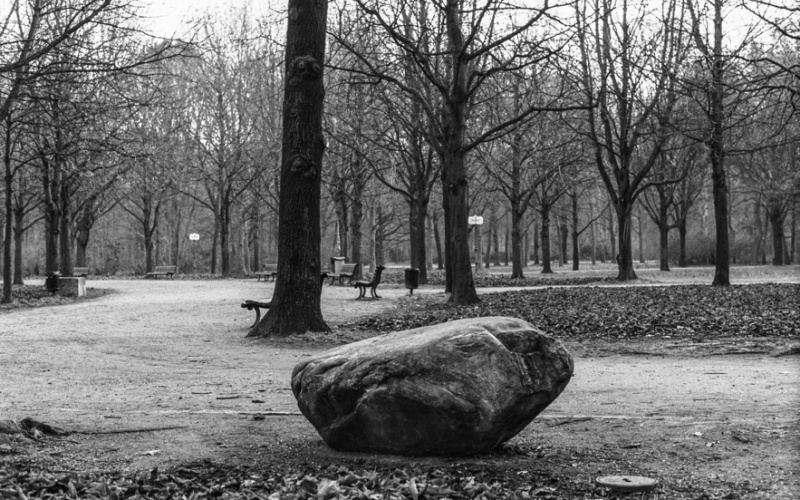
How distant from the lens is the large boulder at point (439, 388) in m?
5.03

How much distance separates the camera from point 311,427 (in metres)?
6.22

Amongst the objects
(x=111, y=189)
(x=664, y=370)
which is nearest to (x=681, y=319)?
(x=664, y=370)

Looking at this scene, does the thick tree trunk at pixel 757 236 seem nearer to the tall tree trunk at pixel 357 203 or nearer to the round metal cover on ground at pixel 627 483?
the tall tree trunk at pixel 357 203

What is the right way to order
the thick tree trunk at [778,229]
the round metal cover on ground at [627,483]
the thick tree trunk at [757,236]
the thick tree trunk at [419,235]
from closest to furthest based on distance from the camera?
the round metal cover on ground at [627,483], the thick tree trunk at [419,235], the thick tree trunk at [778,229], the thick tree trunk at [757,236]

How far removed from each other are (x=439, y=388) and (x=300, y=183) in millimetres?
8184

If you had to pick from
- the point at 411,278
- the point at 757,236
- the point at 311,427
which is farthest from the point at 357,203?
the point at 757,236

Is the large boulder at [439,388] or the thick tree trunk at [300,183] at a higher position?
the thick tree trunk at [300,183]

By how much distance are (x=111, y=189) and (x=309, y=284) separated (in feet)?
84.9

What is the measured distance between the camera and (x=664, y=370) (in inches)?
350

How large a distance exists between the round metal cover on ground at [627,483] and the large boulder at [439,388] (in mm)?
812

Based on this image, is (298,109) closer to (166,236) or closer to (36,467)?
(36,467)

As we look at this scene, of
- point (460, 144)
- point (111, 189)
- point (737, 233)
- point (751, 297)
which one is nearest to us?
point (751, 297)

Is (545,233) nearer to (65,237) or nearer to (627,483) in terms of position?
(65,237)

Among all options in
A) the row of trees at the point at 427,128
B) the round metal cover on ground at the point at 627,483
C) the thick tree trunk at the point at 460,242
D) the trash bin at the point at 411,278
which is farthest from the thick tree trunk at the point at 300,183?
the trash bin at the point at 411,278
